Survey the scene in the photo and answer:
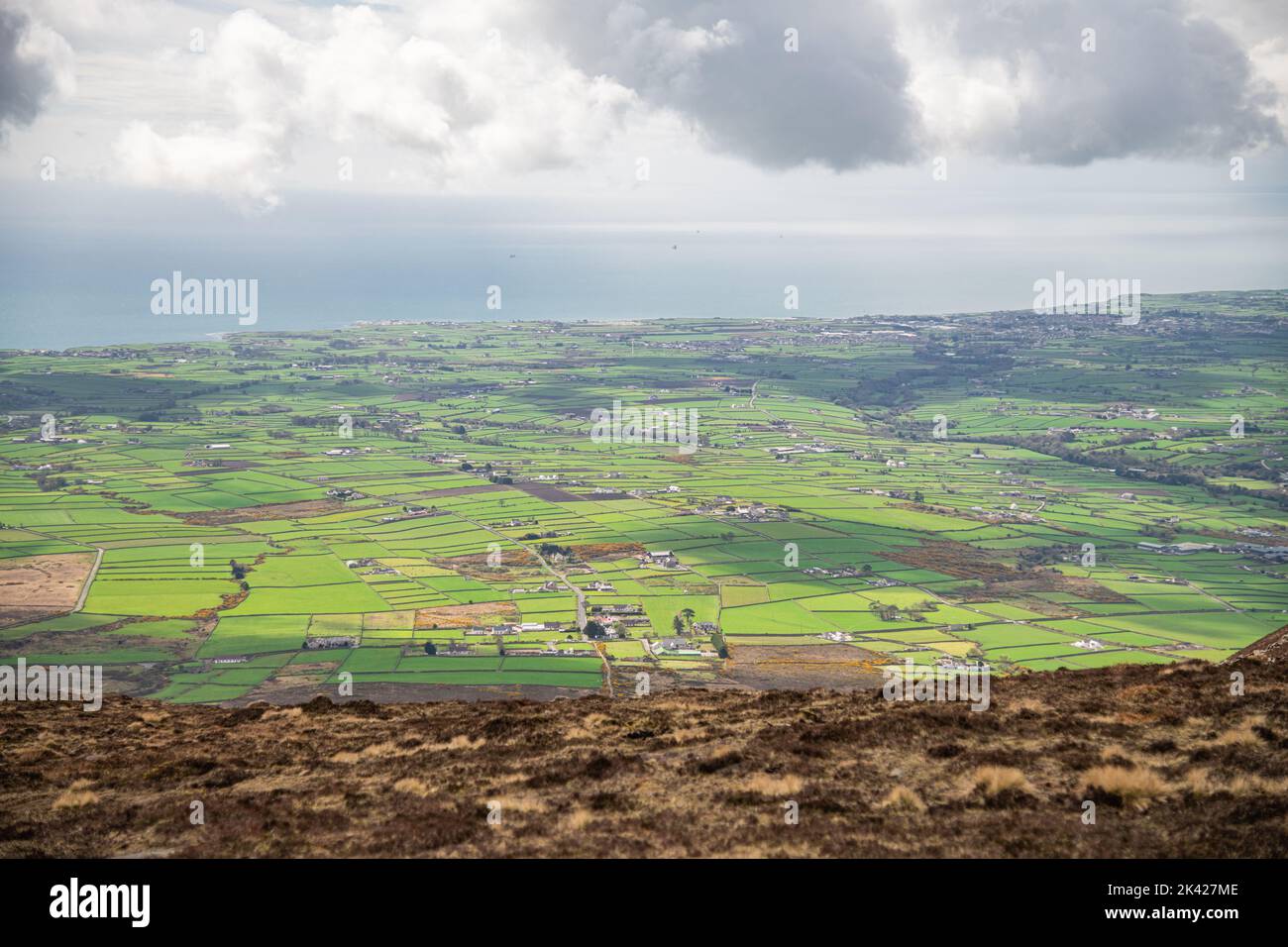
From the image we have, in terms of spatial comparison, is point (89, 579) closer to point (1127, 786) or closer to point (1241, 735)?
point (1127, 786)

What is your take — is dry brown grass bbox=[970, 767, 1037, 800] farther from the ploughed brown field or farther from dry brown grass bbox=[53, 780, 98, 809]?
dry brown grass bbox=[53, 780, 98, 809]

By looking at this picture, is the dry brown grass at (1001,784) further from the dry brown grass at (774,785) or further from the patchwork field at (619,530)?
the patchwork field at (619,530)

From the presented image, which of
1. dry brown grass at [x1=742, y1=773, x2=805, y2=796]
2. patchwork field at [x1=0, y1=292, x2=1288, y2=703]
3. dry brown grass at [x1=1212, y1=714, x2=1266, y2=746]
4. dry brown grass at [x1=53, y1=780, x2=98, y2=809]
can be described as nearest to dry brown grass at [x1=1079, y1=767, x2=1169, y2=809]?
dry brown grass at [x1=1212, y1=714, x2=1266, y2=746]

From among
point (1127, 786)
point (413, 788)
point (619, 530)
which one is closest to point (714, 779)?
point (413, 788)

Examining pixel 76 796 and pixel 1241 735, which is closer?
pixel 1241 735

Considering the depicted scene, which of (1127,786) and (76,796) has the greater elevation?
(1127,786)

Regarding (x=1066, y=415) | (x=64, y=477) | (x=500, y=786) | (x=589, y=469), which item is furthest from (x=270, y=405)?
(x=500, y=786)
